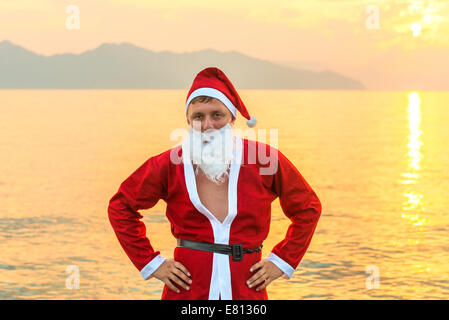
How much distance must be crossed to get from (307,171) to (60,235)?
601 inches

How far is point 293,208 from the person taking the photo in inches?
142

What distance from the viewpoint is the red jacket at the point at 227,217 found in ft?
11.5

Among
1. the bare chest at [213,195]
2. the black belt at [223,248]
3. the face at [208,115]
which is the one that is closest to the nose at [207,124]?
the face at [208,115]

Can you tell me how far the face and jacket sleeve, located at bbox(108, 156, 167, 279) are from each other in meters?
0.28

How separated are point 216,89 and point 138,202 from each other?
0.72 m

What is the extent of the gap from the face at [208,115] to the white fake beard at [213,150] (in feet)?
0.10

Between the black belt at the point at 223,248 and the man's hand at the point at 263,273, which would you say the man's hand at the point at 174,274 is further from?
the man's hand at the point at 263,273

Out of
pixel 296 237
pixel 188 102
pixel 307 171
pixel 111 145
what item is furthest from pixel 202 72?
pixel 111 145

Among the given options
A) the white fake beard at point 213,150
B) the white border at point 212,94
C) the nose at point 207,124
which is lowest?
the white fake beard at point 213,150

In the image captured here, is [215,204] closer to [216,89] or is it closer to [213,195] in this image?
[213,195]

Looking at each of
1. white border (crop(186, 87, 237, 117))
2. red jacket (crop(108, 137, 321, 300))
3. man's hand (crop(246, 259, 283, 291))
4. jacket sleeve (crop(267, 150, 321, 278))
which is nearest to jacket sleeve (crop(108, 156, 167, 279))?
red jacket (crop(108, 137, 321, 300))

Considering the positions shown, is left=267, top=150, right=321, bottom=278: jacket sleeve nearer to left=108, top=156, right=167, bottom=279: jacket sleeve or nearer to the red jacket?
the red jacket
